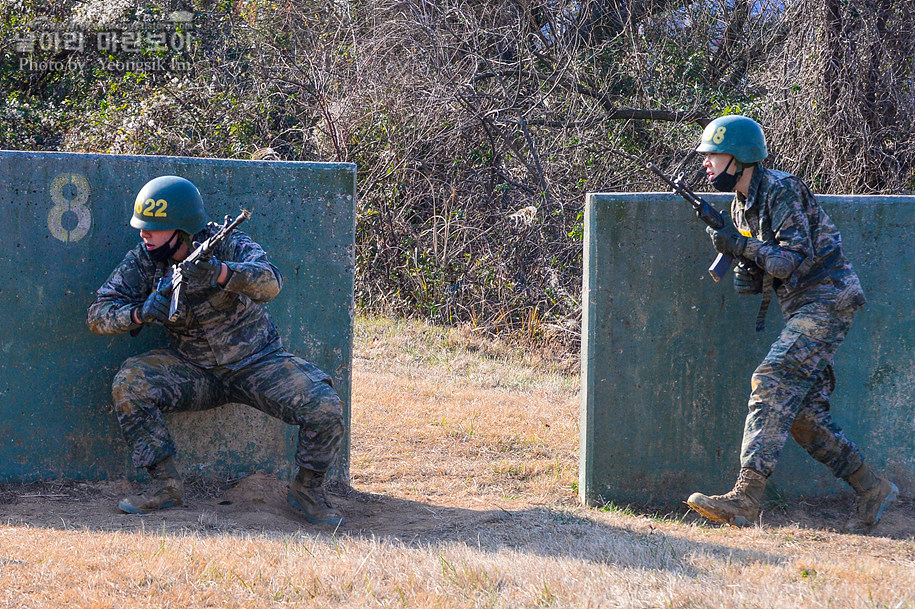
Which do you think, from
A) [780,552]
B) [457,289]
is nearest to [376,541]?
[780,552]

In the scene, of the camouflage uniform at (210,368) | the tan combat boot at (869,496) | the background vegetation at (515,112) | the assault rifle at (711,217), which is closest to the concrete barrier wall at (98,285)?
the camouflage uniform at (210,368)

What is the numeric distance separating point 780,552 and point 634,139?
726cm

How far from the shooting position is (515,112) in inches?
392

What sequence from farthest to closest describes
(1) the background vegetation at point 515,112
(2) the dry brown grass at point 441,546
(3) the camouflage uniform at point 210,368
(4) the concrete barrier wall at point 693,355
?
(1) the background vegetation at point 515,112 < (4) the concrete barrier wall at point 693,355 < (3) the camouflage uniform at point 210,368 < (2) the dry brown grass at point 441,546

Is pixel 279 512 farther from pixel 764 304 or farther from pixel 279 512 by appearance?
pixel 764 304

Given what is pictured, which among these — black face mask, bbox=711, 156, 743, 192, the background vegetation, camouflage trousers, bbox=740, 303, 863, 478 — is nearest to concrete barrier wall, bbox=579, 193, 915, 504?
black face mask, bbox=711, 156, 743, 192

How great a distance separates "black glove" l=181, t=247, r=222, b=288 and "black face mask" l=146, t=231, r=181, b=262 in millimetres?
329

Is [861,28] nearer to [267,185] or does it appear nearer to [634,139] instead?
[634,139]

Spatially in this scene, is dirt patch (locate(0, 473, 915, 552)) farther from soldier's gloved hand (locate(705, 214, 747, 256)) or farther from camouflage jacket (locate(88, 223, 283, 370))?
soldier's gloved hand (locate(705, 214, 747, 256))

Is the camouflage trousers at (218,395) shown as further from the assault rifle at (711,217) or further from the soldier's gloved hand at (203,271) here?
the assault rifle at (711,217)

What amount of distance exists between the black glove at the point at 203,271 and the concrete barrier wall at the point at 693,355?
201 centimetres

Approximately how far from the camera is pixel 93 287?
186 inches

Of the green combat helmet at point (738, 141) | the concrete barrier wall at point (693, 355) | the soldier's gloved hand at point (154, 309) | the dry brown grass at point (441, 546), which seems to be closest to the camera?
the dry brown grass at point (441, 546)

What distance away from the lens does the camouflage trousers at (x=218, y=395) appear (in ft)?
14.4
